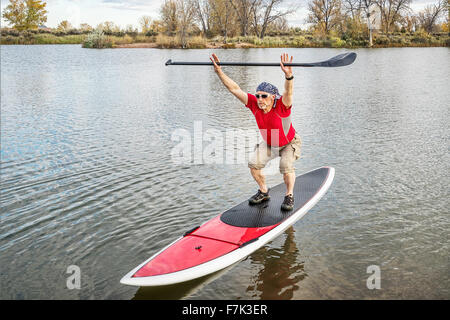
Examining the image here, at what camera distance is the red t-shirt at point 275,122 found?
6.09 meters

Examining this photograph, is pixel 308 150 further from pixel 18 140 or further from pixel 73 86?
pixel 73 86

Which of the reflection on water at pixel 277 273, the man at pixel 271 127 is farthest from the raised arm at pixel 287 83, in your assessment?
the reflection on water at pixel 277 273

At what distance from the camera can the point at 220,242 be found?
548 centimetres

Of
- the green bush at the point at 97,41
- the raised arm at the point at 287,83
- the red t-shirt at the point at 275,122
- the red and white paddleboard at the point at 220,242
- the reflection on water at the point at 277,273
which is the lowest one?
the reflection on water at the point at 277,273

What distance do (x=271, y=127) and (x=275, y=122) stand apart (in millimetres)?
111

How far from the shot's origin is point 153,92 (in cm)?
2039

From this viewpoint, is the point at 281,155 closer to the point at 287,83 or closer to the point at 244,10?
the point at 287,83

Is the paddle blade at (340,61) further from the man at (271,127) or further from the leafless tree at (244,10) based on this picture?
the leafless tree at (244,10)

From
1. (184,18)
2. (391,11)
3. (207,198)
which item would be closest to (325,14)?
(391,11)

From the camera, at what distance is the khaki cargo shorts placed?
6.44m

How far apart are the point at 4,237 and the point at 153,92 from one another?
14.6 m

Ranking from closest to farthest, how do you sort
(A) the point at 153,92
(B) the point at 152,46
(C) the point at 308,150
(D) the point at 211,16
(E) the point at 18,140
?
(C) the point at 308,150, (E) the point at 18,140, (A) the point at 153,92, (B) the point at 152,46, (D) the point at 211,16

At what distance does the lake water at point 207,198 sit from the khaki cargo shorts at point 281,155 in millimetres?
1064
